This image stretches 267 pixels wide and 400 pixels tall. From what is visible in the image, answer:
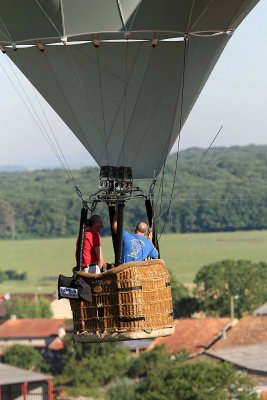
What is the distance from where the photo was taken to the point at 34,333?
6994cm

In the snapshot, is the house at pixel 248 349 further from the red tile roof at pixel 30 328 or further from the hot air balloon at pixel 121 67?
the hot air balloon at pixel 121 67

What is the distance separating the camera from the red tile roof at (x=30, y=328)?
6944 cm

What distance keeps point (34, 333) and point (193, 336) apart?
11.7 meters

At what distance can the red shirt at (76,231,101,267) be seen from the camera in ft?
38.4

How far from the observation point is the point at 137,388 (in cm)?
4853

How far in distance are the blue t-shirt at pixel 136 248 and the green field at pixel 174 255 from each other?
295 ft

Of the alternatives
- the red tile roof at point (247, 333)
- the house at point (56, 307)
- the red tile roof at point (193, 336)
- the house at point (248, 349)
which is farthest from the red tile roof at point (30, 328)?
the house at point (248, 349)

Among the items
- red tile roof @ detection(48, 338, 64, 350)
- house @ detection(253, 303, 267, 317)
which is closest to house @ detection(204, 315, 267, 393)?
house @ detection(253, 303, 267, 317)

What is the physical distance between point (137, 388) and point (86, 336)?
3741 centimetres

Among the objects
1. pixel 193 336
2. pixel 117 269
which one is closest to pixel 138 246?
pixel 117 269

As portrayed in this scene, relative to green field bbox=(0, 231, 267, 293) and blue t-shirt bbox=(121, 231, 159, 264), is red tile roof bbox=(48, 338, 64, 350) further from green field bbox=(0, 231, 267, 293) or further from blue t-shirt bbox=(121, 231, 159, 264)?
blue t-shirt bbox=(121, 231, 159, 264)

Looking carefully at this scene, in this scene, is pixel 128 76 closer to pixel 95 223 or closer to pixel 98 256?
pixel 95 223

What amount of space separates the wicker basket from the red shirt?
0.69 feet

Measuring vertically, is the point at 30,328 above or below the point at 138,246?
below
